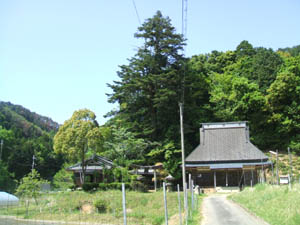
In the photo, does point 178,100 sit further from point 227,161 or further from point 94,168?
point 94,168

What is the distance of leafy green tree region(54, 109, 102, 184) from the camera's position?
26.0m

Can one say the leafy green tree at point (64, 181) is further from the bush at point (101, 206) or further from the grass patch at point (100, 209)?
the bush at point (101, 206)

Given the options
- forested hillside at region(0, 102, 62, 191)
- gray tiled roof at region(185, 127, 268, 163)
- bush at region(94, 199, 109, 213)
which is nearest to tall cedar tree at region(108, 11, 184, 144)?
gray tiled roof at region(185, 127, 268, 163)

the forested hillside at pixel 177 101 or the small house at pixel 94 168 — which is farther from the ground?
the forested hillside at pixel 177 101

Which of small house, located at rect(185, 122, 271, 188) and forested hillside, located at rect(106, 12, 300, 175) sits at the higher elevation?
forested hillside, located at rect(106, 12, 300, 175)

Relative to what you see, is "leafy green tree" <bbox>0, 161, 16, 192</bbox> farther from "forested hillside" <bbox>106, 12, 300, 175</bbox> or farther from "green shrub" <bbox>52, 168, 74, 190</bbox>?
"forested hillside" <bbox>106, 12, 300, 175</bbox>

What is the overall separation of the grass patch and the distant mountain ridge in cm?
4290

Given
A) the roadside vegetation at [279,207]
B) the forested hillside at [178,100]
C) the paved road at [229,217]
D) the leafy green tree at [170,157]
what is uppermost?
the forested hillside at [178,100]

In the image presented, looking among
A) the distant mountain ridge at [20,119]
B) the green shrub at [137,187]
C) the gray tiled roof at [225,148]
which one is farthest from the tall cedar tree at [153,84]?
the distant mountain ridge at [20,119]

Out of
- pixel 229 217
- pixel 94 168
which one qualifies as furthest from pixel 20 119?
pixel 229 217

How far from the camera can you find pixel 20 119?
67688mm

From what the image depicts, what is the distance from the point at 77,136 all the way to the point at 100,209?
7.69 m

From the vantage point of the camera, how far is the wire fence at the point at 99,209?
17734 mm

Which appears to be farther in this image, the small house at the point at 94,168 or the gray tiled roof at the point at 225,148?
the gray tiled roof at the point at 225,148
